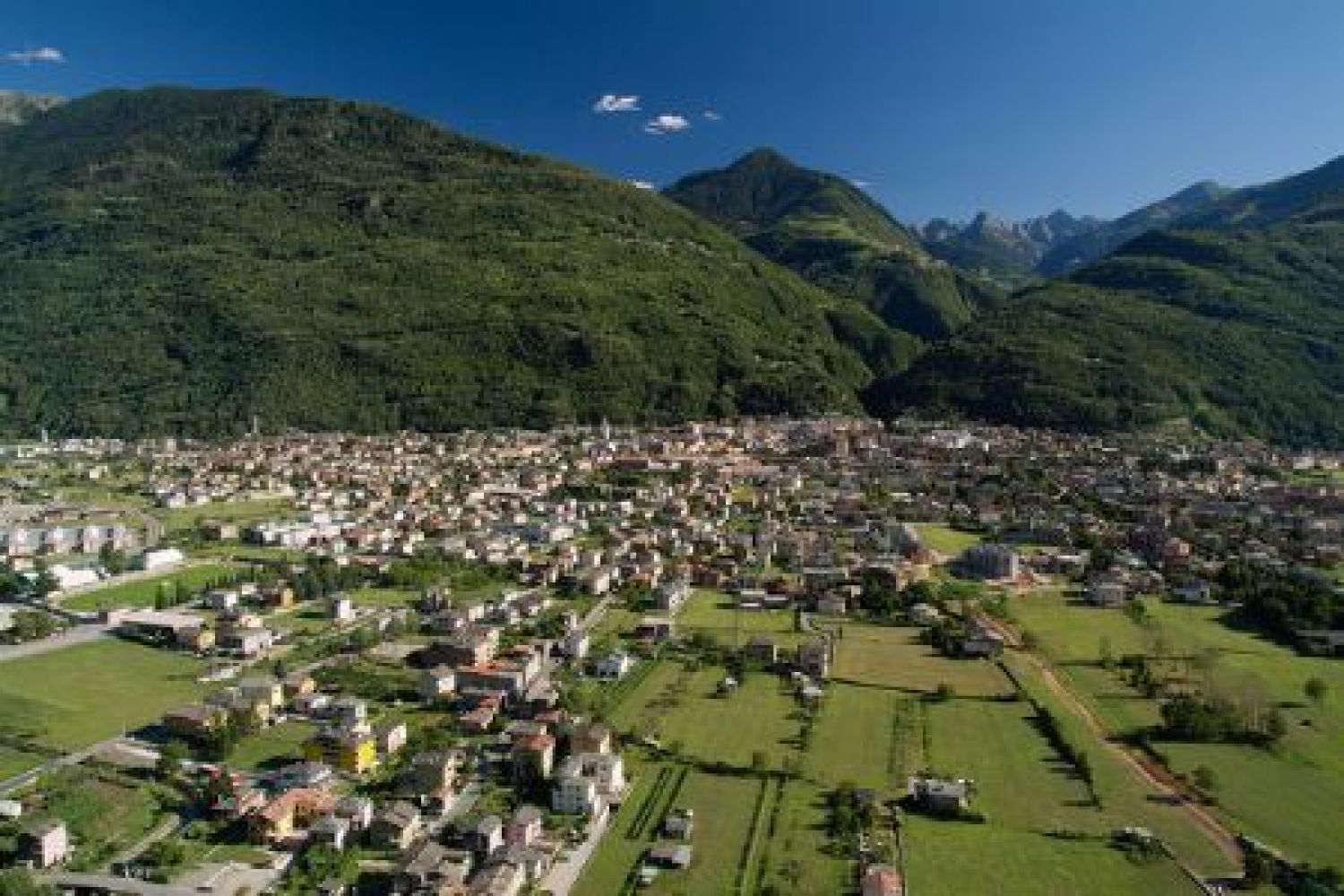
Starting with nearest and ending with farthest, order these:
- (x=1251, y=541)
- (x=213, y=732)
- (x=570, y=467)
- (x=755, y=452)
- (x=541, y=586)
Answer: (x=213, y=732)
(x=541, y=586)
(x=1251, y=541)
(x=570, y=467)
(x=755, y=452)

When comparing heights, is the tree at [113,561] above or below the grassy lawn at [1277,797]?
above

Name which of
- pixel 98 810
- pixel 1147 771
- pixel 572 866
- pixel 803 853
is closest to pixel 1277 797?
pixel 1147 771

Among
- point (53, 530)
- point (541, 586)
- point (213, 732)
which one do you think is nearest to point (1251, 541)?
point (541, 586)

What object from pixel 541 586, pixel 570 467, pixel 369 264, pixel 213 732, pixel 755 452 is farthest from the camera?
pixel 369 264

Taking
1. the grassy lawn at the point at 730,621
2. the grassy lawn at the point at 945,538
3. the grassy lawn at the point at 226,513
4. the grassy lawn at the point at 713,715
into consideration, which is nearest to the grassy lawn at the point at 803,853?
the grassy lawn at the point at 713,715

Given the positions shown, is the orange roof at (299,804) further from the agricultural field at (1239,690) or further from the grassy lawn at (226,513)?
the grassy lawn at (226,513)

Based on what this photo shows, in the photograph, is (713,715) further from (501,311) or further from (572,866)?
(501,311)

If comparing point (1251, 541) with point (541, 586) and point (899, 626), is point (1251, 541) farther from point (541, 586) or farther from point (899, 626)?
point (541, 586)
